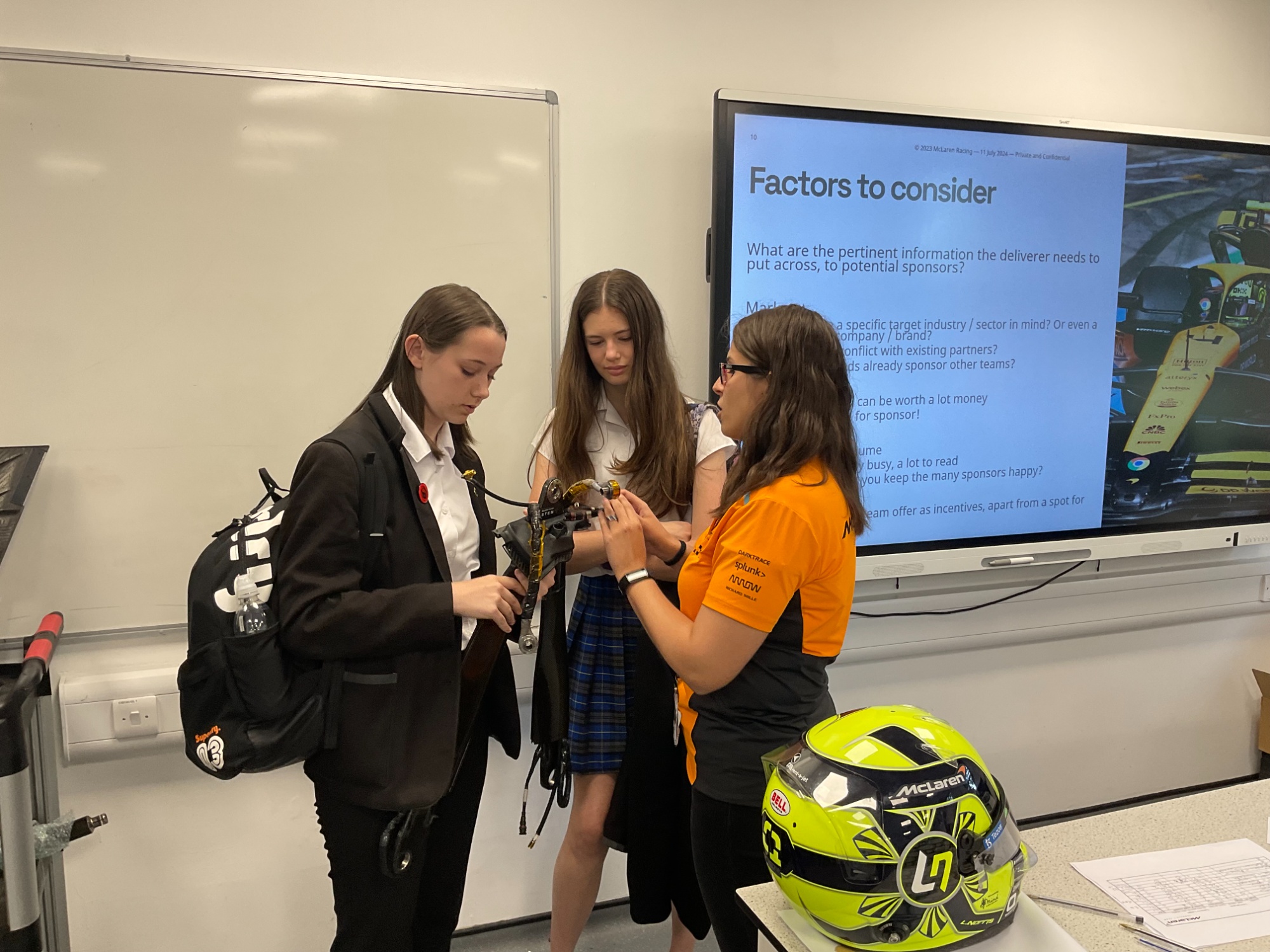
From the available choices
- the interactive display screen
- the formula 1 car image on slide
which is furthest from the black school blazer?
the formula 1 car image on slide

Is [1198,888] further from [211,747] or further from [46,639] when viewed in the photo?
[46,639]

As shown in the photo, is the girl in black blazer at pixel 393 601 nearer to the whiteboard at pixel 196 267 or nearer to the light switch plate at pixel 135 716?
the whiteboard at pixel 196 267

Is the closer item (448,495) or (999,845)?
(999,845)

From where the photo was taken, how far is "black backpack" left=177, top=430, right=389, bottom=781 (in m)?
1.27

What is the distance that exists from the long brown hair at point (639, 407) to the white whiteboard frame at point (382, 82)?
370mm

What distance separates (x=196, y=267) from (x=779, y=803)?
68.4 inches

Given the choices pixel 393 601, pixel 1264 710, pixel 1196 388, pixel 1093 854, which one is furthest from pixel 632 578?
pixel 1264 710

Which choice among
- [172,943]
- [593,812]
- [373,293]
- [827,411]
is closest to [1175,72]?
[827,411]

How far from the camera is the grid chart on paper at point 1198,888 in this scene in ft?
3.64

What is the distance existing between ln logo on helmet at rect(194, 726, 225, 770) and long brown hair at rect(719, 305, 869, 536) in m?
0.88

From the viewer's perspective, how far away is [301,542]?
1.28 metres

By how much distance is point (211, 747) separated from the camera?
1.29m

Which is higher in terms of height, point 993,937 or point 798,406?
point 798,406

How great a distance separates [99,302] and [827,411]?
1624 millimetres
